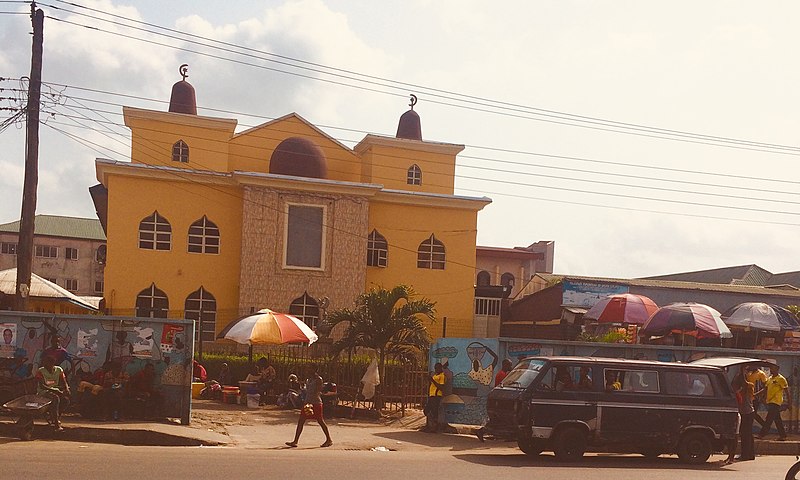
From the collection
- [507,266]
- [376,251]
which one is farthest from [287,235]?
[507,266]

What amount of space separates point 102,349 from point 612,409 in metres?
10.5

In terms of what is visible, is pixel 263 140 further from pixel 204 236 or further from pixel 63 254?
pixel 63 254

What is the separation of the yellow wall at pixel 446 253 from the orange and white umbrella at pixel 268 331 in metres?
17.0

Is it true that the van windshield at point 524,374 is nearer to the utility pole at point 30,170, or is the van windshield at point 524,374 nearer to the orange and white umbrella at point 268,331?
the orange and white umbrella at point 268,331

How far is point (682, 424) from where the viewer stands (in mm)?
14844

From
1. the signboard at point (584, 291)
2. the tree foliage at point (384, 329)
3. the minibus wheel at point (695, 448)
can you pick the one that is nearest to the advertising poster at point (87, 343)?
the tree foliage at point (384, 329)

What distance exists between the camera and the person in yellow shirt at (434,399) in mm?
18641

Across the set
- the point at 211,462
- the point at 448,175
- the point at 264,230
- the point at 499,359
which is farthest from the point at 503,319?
the point at 211,462

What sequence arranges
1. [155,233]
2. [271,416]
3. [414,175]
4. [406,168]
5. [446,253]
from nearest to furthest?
[271,416] → [155,233] → [446,253] → [406,168] → [414,175]

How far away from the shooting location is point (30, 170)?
20828 millimetres

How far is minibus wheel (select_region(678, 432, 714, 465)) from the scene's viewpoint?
1488 cm

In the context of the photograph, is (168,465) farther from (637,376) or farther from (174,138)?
(174,138)

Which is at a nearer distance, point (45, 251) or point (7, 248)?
point (7, 248)

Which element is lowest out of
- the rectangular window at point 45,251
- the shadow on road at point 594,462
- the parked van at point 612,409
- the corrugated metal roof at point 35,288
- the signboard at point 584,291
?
the shadow on road at point 594,462
